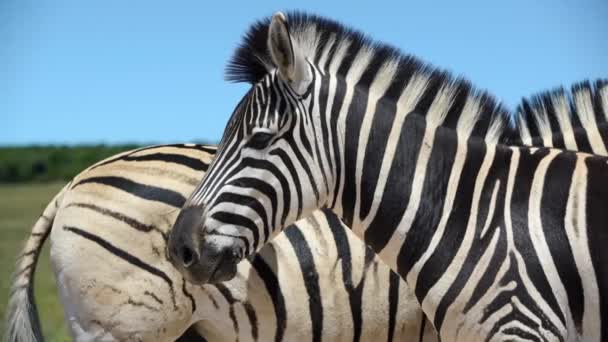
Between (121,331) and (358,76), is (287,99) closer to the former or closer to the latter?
(358,76)

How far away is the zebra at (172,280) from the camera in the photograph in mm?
4434

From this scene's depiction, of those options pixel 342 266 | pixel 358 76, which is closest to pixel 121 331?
pixel 342 266

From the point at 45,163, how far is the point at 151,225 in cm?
3790

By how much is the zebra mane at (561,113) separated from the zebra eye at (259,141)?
1.49m

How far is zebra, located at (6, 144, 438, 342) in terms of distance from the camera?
4434 millimetres

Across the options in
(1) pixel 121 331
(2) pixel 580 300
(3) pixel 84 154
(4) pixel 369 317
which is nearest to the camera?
(2) pixel 580 300

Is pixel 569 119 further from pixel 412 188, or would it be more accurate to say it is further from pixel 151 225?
pixel 151 225

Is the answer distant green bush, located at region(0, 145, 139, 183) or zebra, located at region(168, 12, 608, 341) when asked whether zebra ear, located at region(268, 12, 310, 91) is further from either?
distant green bush, located at region(0, 145, 139, 183)

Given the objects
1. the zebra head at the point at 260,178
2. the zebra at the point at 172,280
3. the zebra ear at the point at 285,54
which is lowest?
the zebra at the point at 172,280

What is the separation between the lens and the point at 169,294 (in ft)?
14.5

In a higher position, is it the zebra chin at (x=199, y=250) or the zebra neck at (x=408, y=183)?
the zebra neck at (x=408, y=183)

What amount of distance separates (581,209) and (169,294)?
233cm

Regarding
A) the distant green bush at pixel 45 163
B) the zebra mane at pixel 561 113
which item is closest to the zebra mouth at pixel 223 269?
the zebra mane at pixel 561 113

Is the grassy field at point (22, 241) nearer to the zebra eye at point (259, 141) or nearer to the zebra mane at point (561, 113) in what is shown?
the zebra eye at point (259, 141)
